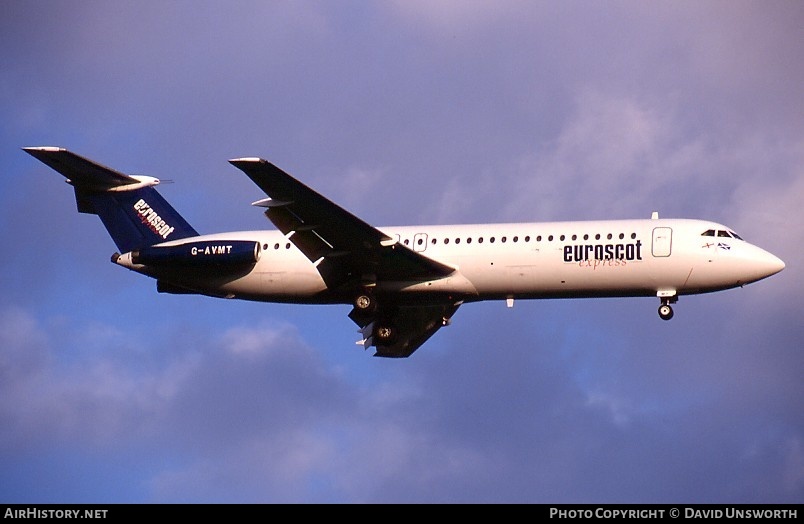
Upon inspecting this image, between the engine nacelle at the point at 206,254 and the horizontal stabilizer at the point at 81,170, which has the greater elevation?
the horizontal stabilizer at the point at 81,170

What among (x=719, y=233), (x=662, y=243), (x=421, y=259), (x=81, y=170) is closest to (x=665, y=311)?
(x=662, y=243)

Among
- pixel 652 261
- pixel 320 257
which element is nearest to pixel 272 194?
pixel 320 257

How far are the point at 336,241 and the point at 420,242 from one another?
2.95m

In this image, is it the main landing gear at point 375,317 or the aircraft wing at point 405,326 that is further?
the aircraft wing at point 405,326

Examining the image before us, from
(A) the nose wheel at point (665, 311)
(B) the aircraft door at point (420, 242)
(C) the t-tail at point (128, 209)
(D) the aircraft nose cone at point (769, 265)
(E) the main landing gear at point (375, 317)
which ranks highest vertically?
(C) the t-tail at point (128, 209)

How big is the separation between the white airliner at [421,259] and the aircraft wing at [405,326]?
4.01 ft

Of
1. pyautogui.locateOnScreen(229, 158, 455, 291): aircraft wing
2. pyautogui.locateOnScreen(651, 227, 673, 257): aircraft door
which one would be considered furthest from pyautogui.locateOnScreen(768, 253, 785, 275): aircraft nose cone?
pyautogui.locateOnScreen(229, 158, 455, 291): aircraft wing

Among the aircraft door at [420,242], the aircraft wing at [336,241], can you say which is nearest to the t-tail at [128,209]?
the aircraft wing at [336,241]

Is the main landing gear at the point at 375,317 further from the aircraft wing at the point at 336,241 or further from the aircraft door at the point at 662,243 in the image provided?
the aircraft door at the point at 662,243

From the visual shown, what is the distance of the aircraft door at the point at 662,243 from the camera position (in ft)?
151
